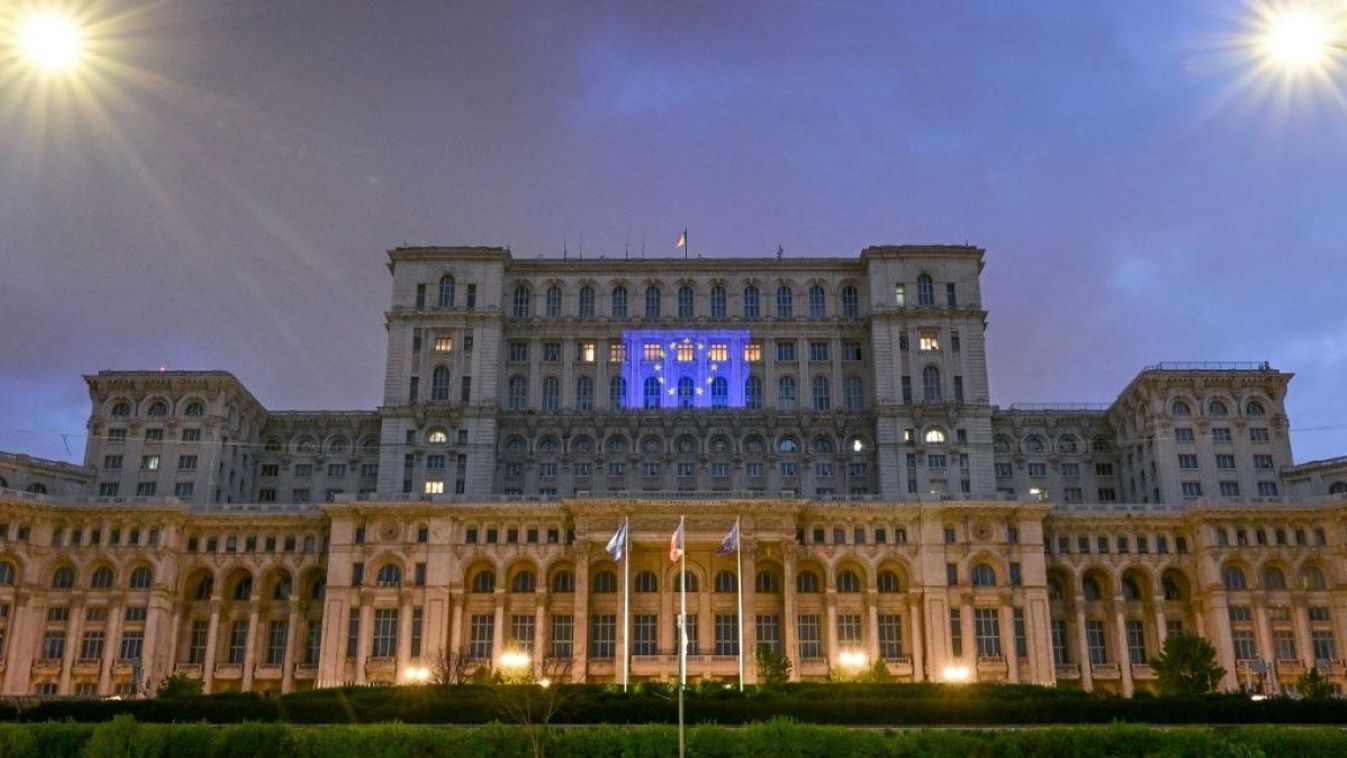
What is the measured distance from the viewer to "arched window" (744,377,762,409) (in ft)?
400

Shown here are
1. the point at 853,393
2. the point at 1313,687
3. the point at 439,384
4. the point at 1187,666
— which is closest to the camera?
the point at 1313,687

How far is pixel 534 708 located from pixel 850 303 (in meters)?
78.3

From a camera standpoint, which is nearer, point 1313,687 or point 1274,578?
point 1313,687

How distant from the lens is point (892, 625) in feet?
349

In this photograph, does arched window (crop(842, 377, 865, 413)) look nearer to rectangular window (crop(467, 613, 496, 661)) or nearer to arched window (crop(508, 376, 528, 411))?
arched window (crop(508, 376, 528, 411))

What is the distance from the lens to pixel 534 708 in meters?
56.8

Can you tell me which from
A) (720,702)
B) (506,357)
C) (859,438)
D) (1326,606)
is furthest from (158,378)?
(1326,606)

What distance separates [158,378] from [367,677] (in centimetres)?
4293

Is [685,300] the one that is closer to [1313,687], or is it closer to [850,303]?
[850,303]

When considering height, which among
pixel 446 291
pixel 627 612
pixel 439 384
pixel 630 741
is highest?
pixel 446 291

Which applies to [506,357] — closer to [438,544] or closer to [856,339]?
[438,544]

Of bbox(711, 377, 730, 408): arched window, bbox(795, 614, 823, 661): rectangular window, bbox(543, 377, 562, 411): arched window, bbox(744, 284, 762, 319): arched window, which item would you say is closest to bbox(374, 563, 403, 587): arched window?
bbox(543, 377, 562, 411): arched window

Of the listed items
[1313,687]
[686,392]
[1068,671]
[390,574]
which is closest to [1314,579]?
[1068,671]

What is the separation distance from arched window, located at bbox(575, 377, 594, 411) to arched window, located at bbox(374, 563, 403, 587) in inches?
1063
